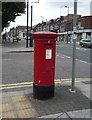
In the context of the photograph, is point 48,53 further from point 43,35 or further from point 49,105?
point 49,105

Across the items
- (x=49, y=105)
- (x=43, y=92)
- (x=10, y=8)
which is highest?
(x=10, y=8)

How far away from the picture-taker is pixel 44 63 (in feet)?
14.3

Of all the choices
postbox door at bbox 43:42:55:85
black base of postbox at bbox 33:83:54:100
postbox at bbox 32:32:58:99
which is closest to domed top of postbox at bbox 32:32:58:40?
postbox at bbox 32:32:58:99

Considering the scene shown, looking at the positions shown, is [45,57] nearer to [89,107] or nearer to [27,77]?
[89,107]

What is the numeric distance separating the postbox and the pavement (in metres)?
0.23

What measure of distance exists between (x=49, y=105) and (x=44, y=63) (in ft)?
3.23

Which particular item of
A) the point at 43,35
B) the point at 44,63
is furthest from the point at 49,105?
the point at 43,35

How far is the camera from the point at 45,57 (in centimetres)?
436

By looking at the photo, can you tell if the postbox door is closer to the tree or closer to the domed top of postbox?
the domed top of postbox

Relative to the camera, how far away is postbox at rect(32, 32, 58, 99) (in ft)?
14.3

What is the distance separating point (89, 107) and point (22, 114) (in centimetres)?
148

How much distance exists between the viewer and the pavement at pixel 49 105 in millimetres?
3570

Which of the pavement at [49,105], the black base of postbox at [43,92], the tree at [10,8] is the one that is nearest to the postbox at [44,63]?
the black base of postbox at [43,92]

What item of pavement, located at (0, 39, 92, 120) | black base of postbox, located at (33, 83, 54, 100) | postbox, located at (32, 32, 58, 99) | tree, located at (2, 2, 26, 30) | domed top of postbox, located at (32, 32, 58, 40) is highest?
tree, located at (2, 2, 26, 30)
